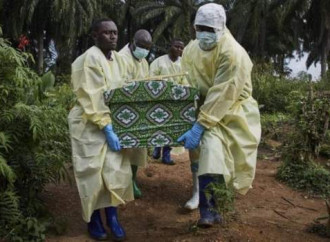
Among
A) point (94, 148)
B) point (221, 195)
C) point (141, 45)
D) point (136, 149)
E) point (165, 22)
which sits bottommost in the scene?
point (221, 195)

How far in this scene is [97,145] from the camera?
155 inches

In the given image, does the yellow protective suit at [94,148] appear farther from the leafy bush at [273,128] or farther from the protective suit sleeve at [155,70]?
the leafy bush at [273,128]

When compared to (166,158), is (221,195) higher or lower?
higher

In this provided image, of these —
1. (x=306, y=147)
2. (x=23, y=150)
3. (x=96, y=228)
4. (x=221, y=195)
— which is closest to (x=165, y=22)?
(x=306, y=147)

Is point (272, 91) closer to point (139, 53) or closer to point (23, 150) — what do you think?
point (139, 53)

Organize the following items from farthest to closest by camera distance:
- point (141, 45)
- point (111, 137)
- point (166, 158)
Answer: point (166, 158) → point (141, 45) → point (111, 137)

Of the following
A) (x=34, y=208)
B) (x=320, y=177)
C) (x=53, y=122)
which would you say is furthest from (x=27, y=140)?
(x=320, y=177)

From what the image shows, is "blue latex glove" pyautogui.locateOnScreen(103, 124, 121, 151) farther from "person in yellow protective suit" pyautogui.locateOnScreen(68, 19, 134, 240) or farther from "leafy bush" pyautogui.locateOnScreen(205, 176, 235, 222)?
"leafy bush" pyautogui.locateOnScreen(205, 176, 235, 222)

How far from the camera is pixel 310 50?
124 ft

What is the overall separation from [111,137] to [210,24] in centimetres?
115

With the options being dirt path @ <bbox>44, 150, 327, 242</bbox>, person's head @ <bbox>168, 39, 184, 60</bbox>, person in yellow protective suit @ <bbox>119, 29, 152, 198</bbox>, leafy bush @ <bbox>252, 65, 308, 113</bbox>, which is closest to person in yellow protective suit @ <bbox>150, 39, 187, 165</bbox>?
person's head @ <bbox>168, 39, 184, 60</bbox>

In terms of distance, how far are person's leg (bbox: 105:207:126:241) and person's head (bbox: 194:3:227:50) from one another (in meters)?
1.53

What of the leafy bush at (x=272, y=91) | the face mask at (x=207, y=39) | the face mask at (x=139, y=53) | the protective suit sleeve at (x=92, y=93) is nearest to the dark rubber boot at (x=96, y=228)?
the protective suit sleeve at (x=92, y=93)

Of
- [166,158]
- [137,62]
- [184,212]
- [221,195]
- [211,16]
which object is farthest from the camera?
[166,158]
